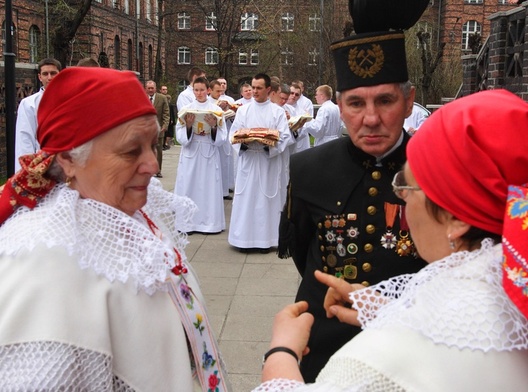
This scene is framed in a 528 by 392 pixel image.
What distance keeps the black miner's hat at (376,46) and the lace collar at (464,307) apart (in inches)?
49.0

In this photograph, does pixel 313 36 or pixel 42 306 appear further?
pixel 313 36

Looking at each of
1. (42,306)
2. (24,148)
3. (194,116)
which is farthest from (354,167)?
(194,116)

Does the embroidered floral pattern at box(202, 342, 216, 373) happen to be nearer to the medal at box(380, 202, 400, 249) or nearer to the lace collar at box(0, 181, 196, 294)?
the lace collar at box(0, 181, 196, 294)

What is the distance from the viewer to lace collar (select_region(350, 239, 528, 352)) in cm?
127

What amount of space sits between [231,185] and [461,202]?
11652mm

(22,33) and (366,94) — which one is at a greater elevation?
(22,33)

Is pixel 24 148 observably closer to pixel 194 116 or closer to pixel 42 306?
pixel 194 116

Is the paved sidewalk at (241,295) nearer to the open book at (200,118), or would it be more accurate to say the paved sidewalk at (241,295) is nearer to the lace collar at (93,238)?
the open book at (200,118)

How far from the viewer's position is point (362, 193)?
2.59 m

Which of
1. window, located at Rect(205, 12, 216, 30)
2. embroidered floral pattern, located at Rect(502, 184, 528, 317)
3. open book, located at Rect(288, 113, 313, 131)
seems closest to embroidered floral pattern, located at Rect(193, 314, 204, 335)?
embroidered floral pattern, located at Rect(502, 184, 528, 317)

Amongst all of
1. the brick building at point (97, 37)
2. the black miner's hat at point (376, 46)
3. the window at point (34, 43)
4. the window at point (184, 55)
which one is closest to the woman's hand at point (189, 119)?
the brick building at point (97, 37)

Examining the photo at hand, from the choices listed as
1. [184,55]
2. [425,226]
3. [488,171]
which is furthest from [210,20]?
[488,171]

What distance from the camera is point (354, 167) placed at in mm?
2635

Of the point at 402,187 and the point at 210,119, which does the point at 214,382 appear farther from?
the point at 210,119
